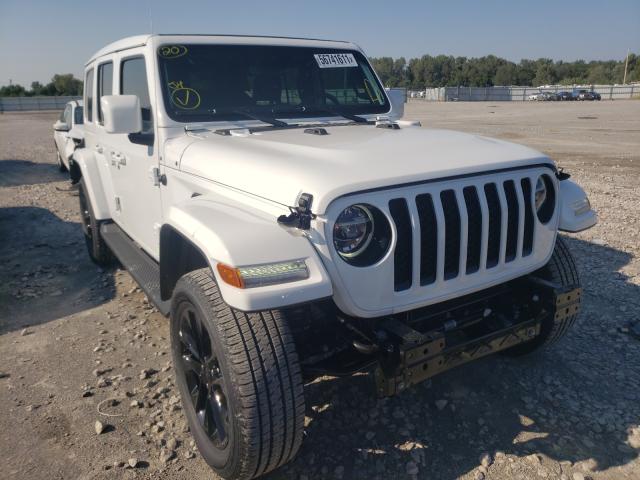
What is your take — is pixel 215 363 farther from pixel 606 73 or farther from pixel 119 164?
pixel 606 73

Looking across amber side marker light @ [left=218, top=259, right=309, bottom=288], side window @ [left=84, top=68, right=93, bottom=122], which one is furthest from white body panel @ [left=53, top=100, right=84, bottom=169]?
amber side marker light @ [left=218, top=259, right=309, bottom=288]

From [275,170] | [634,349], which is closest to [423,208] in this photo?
[275,170]

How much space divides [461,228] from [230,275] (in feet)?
3.47

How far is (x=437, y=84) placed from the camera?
310 ft

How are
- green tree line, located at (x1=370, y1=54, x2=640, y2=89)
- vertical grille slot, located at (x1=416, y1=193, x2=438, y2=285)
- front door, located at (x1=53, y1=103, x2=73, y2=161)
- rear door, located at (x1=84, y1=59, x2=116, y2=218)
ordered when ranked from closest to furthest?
vertical grille slot, located at (x1=416, y1=193, x2=438, y2=285) → rear door, located at (x1=84, y1=59, x2=116, y2=218) → front door, located at (x1=53, y1=103, x2=73, y2=161) → green tree line, located at (x1=370, y1=54, x2=640, y2=89)

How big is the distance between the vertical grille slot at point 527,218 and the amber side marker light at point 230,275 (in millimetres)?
1525

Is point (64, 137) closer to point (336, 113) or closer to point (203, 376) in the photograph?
point (336, 113)

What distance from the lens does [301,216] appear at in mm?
2193

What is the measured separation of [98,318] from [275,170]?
2.67 meters

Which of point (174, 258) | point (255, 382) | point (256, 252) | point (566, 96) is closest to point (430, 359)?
point (255, 382)

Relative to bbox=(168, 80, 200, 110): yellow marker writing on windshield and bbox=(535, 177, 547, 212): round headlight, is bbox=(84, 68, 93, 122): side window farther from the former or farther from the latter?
bbox=(535, 177, 547, 212): round headlight

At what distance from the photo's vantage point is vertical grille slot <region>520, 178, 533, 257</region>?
271 cm

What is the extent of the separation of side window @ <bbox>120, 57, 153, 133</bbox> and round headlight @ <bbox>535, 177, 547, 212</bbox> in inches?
95.6

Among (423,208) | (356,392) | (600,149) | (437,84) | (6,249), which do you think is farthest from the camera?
(437,84)
